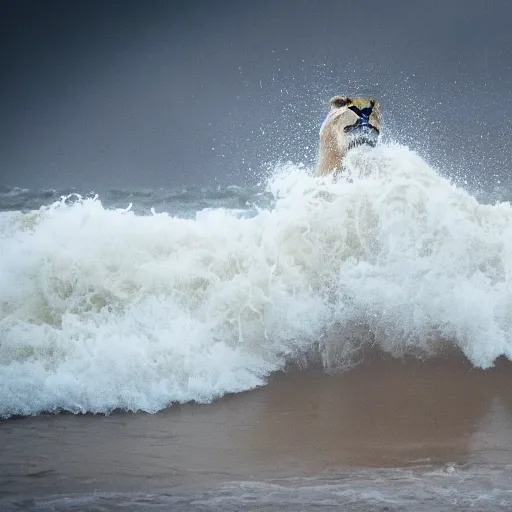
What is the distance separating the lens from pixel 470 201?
4.16m

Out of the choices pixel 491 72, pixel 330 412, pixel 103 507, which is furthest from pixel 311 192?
pixel 491 72

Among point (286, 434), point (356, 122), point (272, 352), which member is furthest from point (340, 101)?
point (286, 434)

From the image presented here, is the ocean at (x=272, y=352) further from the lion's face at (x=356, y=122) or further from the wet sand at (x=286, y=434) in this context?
the lion's face at (x=356, y=122)

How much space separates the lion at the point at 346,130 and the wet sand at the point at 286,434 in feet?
4.94

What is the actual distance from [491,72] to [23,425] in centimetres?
1606

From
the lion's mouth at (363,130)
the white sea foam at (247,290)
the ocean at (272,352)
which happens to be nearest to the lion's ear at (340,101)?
the lion's mouth at (363,130)

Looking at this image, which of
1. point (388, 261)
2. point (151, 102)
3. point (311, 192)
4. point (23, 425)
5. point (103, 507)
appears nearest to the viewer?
point (103, 507)

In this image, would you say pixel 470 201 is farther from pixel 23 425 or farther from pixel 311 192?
pixel 23 425

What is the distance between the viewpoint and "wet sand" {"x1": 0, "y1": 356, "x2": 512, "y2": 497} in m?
2.47

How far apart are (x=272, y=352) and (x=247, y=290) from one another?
34 cm

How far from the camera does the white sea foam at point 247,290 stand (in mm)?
3191

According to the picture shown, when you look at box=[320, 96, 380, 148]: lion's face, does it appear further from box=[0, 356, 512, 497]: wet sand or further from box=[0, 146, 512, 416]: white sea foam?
box=[0, 356, 512, 497]: wet sand

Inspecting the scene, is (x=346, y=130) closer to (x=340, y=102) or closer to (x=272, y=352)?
(x=340, y=102)

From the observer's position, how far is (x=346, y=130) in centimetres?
450
